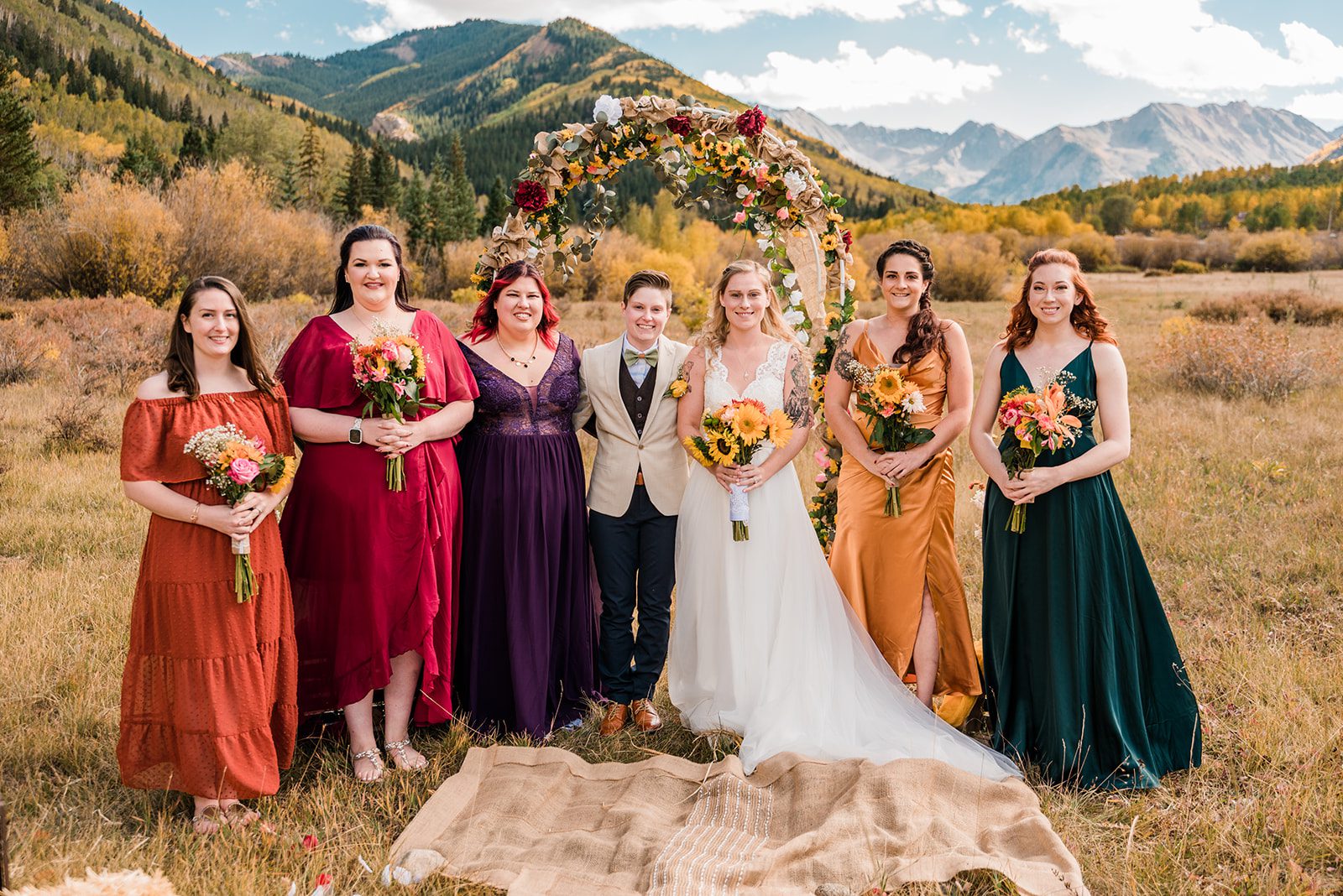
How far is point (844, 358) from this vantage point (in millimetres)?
5062

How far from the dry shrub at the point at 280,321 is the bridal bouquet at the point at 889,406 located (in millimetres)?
10298

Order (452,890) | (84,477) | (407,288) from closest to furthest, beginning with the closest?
(452,890) < (407,288) < (84,477)

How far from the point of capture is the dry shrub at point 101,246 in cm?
2436

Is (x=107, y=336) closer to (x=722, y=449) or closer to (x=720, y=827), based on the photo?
(x=722, y=449)

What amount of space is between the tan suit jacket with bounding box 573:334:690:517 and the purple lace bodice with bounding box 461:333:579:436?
168 millimetres

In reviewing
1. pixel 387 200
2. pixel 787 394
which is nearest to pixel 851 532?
pixel 787 394

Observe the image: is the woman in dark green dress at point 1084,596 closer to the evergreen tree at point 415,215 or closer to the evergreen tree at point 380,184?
the evergreen tree at point 415,215

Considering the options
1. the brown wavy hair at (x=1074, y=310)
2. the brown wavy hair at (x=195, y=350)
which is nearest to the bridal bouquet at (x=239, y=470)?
the brown wavy hair at (x=195, y=350)

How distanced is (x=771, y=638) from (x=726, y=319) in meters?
1.92

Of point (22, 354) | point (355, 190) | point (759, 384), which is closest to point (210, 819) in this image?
point (759, 384)

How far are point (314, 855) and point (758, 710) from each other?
92.5 inches

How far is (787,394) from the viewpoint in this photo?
5.02 m

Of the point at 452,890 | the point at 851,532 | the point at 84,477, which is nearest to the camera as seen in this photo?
the point at 452,890

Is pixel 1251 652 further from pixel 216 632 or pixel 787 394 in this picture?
pixel 216 632
